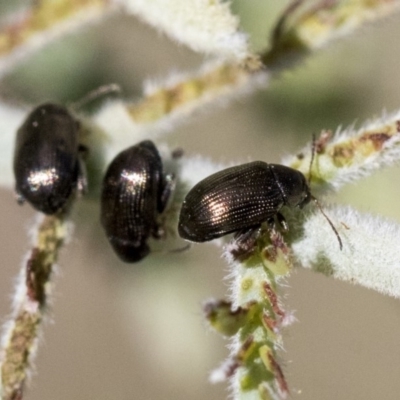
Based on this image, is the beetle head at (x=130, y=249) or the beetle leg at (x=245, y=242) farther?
the beetle head at (x=130, y=249)

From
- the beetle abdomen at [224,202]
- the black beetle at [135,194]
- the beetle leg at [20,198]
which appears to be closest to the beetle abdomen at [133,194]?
the black beetle at [135,194]

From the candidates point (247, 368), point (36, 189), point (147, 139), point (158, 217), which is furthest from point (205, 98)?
point (247, 368)

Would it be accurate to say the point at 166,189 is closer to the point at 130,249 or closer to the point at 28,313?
the point at 130,249

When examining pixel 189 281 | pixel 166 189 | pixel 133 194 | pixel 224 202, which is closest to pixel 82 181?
pixel 133 194

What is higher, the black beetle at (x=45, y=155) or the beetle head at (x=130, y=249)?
the black beetle at (x=45, y=155)

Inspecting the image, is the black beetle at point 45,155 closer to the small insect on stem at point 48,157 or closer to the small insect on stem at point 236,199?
the small insect on stem at point 48,157

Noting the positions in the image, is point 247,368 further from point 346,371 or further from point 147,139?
point 346,371

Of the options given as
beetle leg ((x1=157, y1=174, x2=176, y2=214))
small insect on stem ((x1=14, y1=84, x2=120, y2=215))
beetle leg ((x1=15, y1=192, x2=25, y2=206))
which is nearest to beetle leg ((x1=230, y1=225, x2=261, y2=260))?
beetle leg ((x1=157, y1=174, x2=176, y2=214))

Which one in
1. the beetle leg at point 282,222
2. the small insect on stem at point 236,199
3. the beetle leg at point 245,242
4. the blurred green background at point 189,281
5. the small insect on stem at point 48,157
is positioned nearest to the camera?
the beetle leg at point 245,242
